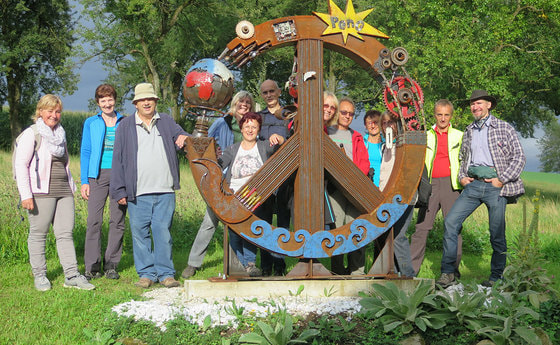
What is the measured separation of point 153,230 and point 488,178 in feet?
11.5

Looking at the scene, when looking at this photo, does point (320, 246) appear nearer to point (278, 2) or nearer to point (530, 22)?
point (530, 22)

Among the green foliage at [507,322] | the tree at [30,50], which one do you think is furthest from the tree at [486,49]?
the tree at [30,50]

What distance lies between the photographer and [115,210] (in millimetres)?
5789

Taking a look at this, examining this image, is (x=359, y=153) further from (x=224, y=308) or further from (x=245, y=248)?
(x=224, y=308)

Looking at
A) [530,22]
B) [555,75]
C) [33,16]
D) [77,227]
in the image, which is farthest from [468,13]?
[33,16]

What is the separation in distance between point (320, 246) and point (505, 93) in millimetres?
12461

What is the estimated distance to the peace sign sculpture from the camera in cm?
470

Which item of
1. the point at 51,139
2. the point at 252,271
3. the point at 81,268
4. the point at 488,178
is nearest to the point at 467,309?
the point at 488,178

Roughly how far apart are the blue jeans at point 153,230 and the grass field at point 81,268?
29 centimetres

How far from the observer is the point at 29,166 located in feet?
16.8

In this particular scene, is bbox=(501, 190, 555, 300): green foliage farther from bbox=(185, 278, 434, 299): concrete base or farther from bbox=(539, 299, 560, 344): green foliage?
bbox=(185, 278, 434, 299): concrete base

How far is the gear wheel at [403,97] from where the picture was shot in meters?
4.98

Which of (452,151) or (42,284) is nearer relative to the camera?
(42,284)

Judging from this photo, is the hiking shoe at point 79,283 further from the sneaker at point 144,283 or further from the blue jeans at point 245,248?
the blue jeans at point 245,248
